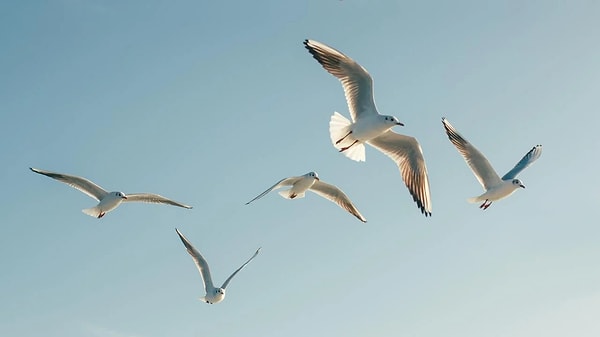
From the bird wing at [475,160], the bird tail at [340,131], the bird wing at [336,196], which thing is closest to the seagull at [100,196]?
the bird wing at [336,196]

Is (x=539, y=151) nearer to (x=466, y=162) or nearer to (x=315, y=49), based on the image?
(x=466, y=162)

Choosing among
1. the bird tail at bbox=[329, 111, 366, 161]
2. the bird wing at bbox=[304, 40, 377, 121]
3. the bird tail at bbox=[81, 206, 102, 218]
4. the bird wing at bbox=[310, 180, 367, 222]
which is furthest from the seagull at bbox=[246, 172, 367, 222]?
the bird tail at bbox=[81, 206, 102, 218]

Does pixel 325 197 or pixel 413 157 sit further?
pixel 325 197

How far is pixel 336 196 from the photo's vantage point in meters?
23.3

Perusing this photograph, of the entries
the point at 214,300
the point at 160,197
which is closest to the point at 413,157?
the point at 160,197

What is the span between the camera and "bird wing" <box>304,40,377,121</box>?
55.1 feet

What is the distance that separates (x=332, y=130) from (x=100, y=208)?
293 inches

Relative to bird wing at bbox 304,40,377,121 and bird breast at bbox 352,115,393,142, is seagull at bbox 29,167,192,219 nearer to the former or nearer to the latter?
bird breast at bbox 352,115,393,142

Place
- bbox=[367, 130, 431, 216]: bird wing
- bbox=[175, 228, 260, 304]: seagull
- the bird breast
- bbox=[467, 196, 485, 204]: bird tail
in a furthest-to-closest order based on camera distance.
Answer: bbox=[175, 228, 260, 304]: seagull < bbox=[467, 196, 485, 204]: bird tail < bbox=[367, 130, 431, 216]: bird wing < the bird breast

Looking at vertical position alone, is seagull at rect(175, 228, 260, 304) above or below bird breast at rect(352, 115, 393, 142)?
above

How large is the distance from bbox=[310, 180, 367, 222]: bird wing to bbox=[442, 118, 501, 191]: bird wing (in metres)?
4.02

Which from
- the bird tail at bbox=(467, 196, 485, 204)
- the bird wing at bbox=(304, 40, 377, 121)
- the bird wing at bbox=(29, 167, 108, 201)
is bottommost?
the bird tail at bbox=(467, 196, 485, 204)

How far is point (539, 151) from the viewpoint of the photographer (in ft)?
75.3

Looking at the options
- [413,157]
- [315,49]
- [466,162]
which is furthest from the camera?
[466,162]
